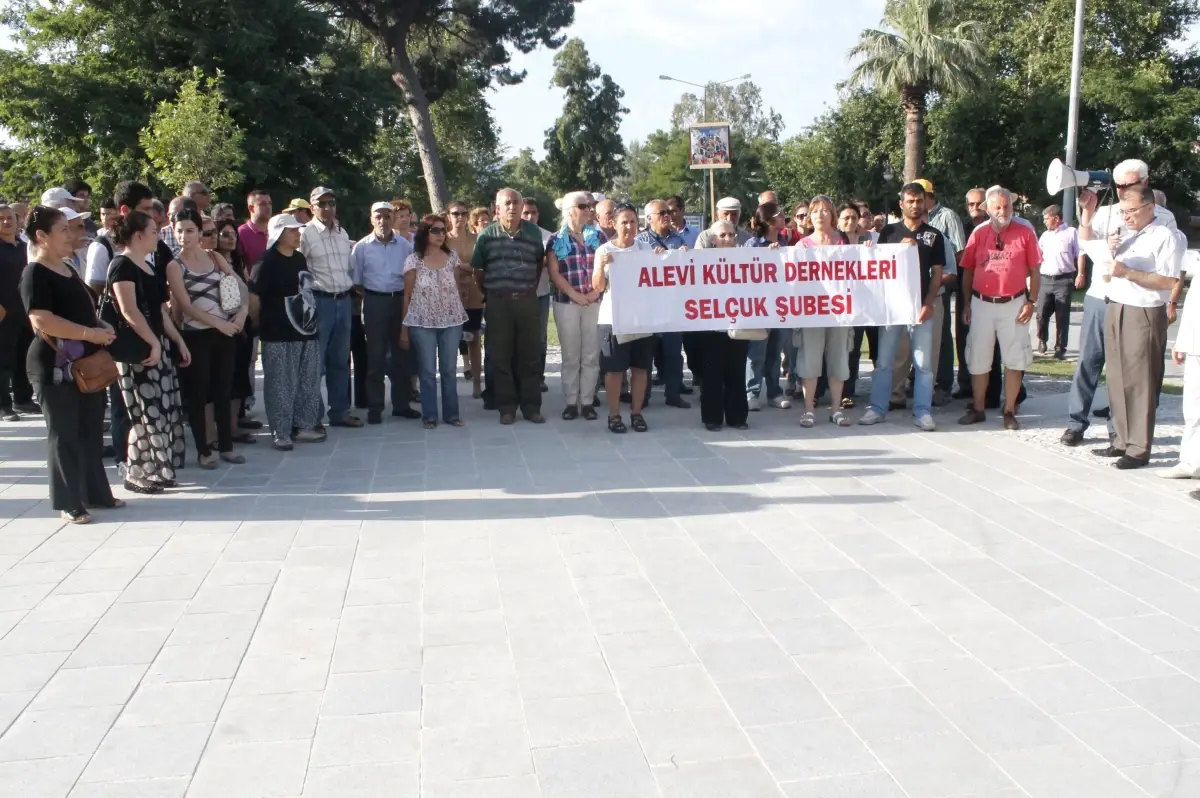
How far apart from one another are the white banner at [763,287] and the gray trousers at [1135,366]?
185 cm

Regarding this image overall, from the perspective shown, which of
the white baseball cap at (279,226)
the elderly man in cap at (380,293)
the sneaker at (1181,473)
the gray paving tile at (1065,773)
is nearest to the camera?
the gray paving tile at (1065,773)

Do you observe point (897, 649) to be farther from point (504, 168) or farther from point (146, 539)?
point (504, 168)

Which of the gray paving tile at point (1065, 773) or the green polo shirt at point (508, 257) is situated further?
the green polo shirt at point (508, 257)

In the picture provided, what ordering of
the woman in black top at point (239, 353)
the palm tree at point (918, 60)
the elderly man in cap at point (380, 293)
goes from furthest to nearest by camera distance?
the palm tree at point (918, 60) → the elderly man in cap at point (380, 293) → the woman in black top at point (239, 353)

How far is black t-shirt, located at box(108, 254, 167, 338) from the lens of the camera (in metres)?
6.84

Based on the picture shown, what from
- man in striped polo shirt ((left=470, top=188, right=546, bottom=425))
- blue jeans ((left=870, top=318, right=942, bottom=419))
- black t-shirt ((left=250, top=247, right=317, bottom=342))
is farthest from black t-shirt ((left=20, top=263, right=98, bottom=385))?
blue jeans ((left=870, top=318, right=942, bottom=419))

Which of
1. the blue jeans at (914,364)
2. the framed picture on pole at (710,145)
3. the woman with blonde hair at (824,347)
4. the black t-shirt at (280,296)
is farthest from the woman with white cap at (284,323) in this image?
the framed picture on pole at (710,145)

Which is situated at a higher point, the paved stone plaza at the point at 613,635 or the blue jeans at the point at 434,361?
the blue jeans at the point at 434,361

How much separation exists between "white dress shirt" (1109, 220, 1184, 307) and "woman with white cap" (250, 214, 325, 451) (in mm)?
6068

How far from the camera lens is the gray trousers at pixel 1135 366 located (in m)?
7.41

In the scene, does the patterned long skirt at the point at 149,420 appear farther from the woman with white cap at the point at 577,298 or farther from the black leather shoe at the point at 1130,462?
the black leather shoe at the point at 1130,462

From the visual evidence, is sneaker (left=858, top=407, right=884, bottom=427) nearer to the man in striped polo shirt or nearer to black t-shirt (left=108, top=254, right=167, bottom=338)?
the man in striped polo shirt

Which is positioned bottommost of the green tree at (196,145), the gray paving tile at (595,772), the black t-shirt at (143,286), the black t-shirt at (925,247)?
the gray paving tile at (595,772)

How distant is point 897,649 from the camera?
4457 mm
